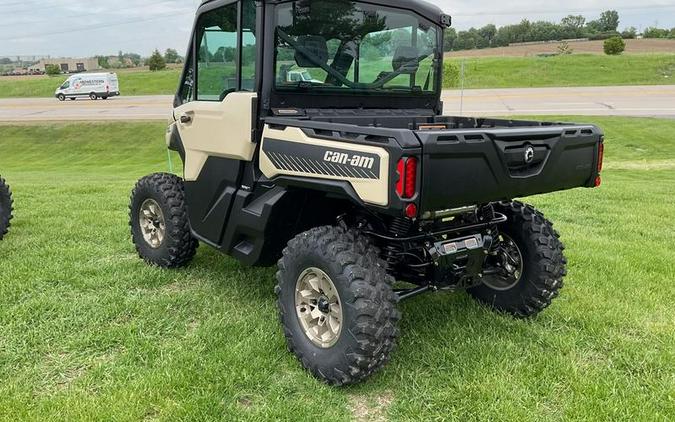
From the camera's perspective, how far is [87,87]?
3756 centimetres

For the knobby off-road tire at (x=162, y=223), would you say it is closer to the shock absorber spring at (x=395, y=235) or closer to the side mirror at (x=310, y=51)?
the side mirror at (x=310, y=51)

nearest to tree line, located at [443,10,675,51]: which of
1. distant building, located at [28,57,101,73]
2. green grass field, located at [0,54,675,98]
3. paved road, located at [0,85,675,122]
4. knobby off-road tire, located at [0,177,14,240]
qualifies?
green grass field, located at [0,54,675,98]

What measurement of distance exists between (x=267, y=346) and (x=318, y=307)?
0.48 meters

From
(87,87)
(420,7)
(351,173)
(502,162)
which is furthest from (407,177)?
(87,87)

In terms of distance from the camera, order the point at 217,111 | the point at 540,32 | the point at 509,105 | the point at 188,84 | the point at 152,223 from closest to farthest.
→ the point at 217,111
the point at 188,84
the point at 152,223
the point at 509,105
the point at 540,32

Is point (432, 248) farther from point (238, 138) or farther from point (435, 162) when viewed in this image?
point (238, 138)

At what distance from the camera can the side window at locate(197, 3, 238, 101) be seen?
401 cm

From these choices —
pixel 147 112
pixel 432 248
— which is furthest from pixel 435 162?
pixel 147 112

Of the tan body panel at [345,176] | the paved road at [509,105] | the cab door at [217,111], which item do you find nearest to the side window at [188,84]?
the cab door at [217,111]

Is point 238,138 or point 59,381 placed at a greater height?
point 238,138

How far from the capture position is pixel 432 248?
3.41m

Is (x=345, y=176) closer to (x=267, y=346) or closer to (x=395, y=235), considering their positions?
(x=395, y=235)

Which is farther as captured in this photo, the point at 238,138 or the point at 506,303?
the point at 506,303

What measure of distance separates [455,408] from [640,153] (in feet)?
50.8
